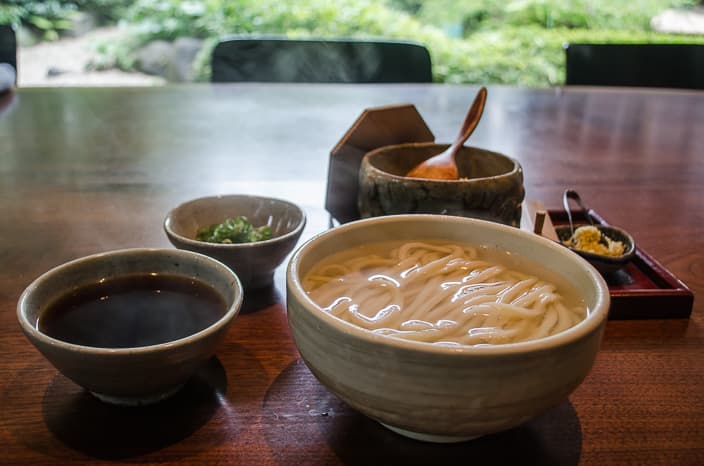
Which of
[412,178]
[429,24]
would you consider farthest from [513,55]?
[412,178]

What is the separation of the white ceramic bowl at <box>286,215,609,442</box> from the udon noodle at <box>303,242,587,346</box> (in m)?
0.08

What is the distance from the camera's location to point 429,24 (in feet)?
23.4

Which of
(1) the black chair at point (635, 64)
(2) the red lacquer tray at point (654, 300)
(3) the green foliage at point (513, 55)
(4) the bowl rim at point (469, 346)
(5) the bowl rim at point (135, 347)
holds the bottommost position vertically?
(3) the green foliage at point (513, 55)

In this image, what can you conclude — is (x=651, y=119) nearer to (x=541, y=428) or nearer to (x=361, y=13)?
(x=541, y=428)

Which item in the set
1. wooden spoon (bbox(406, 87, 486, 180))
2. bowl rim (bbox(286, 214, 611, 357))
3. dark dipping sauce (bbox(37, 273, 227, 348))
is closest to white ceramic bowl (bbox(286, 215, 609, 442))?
bowl rim (bbox(286, 214, 611, 357))

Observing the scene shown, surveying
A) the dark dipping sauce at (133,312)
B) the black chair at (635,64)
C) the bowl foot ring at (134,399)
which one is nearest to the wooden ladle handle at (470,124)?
the dark dipping sauce at (133,312)

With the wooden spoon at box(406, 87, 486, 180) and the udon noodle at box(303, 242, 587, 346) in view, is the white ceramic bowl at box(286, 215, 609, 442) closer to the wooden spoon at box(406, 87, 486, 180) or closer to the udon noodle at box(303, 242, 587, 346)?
the udon noodle at box(303, 242, 587, 346)

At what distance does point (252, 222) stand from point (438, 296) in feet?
1.84

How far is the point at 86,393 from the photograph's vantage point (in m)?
0.80

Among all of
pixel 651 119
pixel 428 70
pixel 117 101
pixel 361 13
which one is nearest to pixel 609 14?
pixel 361 13

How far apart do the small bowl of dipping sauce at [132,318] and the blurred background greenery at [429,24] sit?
5700mm

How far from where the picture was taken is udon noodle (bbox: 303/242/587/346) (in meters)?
0.73

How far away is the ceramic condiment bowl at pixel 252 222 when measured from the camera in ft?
3.34

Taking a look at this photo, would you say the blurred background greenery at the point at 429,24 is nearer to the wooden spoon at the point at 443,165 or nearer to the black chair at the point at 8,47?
the black chair at the point at 8,47
